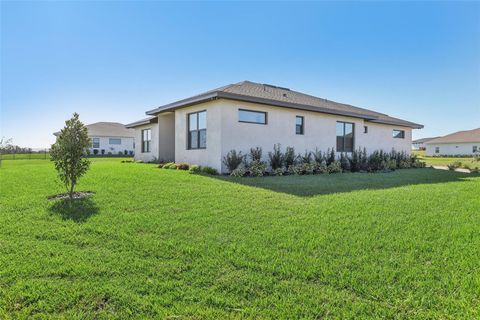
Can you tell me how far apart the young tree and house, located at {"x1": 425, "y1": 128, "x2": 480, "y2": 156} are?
5589cm

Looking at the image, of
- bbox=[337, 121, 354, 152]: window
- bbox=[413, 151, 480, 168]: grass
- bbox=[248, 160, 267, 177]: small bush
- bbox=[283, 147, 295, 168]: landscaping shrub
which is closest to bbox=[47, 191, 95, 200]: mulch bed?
bbox=[248, 160, 267, 177]: small bush

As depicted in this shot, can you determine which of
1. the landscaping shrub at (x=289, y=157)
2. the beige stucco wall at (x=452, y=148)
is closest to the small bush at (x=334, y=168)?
the landscaping shrub at (x=289, y=157)

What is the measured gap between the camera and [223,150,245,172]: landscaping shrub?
12406mm

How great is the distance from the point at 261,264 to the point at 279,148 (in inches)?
429

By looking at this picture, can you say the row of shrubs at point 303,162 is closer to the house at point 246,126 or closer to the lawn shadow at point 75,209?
the house at point 246,126

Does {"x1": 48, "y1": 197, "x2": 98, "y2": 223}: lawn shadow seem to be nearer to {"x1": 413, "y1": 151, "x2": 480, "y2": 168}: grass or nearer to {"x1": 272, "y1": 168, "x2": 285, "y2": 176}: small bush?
{"x1": 272, "y1": 168, "x2": 285, "y2": 176}: small bush

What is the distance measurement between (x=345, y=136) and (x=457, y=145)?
145 feet

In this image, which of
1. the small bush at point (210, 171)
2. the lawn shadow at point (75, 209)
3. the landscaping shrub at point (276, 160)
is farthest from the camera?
the landscaping shrub at point (276, 160)

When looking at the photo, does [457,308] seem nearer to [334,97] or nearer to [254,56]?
[254,56]

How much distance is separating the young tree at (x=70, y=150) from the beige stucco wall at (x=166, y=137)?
445 inches

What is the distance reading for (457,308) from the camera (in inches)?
111

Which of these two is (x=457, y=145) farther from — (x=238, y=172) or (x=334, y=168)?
(x=238, y=172)

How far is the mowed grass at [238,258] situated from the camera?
2.92 metres

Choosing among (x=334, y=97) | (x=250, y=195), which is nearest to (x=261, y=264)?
(x=250, y=195)
